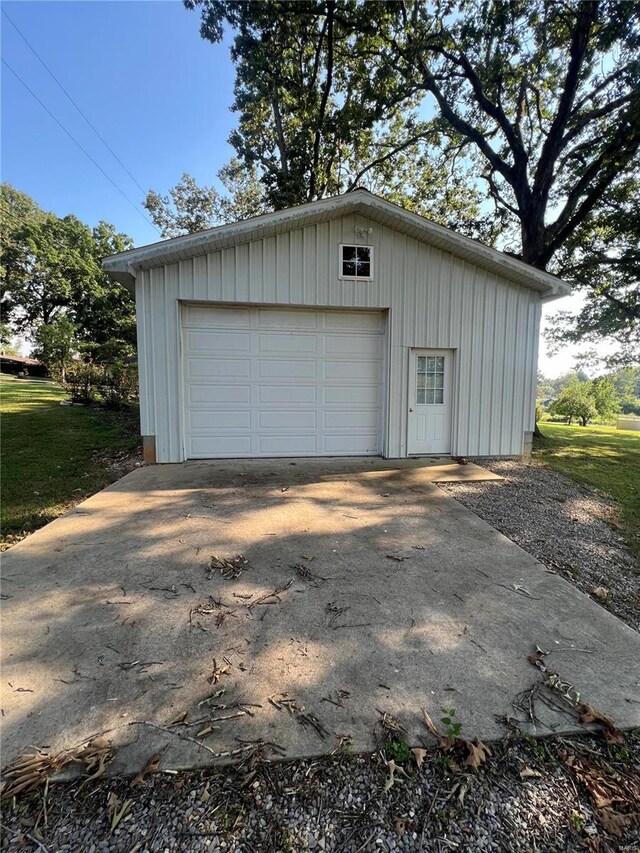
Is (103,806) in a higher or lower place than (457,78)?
lower

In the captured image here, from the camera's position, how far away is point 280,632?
7.49 feet

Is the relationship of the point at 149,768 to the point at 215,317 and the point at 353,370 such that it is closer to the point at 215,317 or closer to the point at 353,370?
the point at 215,317

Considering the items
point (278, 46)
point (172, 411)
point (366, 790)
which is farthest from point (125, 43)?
point (366, 790)

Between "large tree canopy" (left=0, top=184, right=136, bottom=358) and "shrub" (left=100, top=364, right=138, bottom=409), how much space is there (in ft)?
45.8

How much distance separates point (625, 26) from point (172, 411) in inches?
480

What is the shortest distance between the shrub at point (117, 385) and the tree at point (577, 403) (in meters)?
19.9

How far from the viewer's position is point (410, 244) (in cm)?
688

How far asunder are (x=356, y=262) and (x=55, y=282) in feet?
89.1

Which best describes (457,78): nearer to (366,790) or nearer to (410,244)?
(410,244)

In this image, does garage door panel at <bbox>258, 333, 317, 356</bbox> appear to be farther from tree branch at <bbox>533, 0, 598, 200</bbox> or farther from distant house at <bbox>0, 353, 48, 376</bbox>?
distant house at <bbox>0, 353, 48, 376</bbox>

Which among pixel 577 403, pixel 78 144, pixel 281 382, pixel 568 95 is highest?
pixel 78 144

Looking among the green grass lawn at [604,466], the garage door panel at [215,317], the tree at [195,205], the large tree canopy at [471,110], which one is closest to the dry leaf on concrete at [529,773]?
the green grass lawn at [604,466]

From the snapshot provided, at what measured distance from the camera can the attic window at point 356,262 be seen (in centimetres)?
668

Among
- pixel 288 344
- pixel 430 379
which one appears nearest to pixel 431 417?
pixel 430 379
